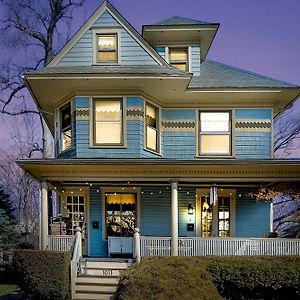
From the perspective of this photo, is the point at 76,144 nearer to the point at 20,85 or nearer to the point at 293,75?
the point at 20,85

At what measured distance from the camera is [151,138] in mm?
14734

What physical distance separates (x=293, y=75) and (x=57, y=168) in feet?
188

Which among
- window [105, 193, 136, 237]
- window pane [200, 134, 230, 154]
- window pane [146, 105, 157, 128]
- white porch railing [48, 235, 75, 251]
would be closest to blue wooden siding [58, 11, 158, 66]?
window pane [146, 105, 157, 128]

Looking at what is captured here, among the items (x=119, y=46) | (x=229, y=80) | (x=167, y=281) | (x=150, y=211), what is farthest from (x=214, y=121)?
(x=167, y=281)

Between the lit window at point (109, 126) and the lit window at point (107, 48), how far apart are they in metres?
1.58

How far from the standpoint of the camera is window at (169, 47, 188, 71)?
1568cm

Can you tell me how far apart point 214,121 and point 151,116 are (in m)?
2.28

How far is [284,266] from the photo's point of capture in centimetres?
1077

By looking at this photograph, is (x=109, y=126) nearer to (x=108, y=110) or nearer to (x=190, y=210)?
(x=108, y=110)

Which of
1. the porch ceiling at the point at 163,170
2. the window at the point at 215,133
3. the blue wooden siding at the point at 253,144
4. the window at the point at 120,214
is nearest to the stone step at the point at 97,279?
the porch ceiling at the point at 163,170

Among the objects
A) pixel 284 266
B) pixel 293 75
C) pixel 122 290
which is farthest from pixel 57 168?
pixel 293 75

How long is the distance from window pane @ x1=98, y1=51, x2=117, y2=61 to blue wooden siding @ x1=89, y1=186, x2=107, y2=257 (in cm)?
446

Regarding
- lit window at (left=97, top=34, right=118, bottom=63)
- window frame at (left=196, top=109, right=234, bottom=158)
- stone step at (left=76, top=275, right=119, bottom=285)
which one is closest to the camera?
stone step at (left=76, top=275, right=119, bottom=285)

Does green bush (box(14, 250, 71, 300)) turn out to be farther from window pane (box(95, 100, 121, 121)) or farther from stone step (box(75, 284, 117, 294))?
window pane (box(95, 100, 121, 121))
